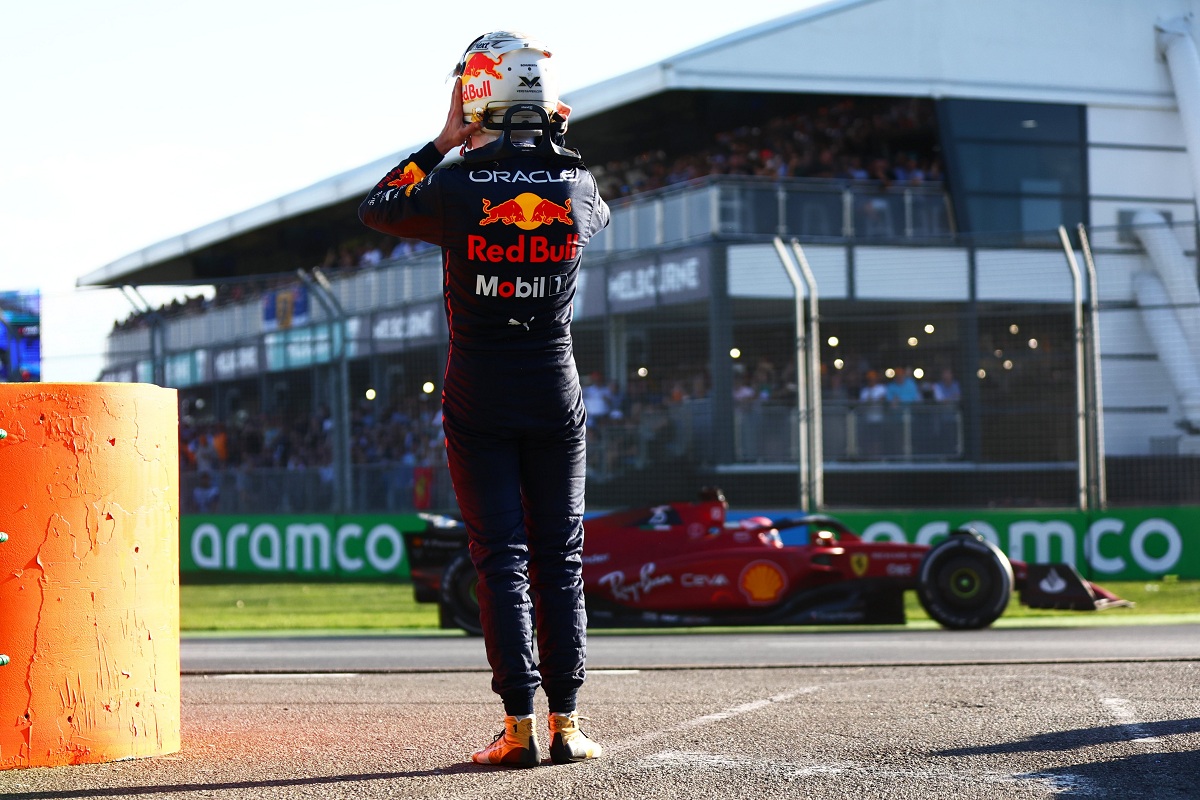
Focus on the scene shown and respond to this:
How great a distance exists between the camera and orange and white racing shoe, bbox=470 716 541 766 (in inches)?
147

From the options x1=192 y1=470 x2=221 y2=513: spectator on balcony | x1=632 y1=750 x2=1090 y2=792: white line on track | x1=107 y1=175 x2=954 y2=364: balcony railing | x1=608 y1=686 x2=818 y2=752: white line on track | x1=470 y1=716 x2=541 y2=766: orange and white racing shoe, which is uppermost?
x1=107 y1=175 x2=954 y2=364: balcony railing

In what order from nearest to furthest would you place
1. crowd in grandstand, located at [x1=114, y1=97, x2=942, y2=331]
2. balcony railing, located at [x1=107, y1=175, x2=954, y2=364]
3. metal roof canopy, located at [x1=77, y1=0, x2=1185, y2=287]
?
balcony railing, located at [x1=107, y1=175, x2=954, y2=364], crowd in grandstand, located at [x1=114, y1=97, x2=942, y2=331], metal roof canopy, located at [x1=77, y1=0, x2=1185, y2=287]

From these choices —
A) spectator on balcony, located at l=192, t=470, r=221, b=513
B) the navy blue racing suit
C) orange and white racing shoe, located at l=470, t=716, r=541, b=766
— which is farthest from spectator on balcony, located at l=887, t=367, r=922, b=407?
orange and white racing shoe, located at l=470, t=716, r=541, b=766

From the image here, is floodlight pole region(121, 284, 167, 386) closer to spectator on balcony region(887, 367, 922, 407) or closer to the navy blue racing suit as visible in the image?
spectator on balcony region(887, 367, 922, 407)

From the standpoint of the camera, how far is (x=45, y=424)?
155 inches

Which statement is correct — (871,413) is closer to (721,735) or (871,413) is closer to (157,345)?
(157,345)

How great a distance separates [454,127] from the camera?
399 centimetres

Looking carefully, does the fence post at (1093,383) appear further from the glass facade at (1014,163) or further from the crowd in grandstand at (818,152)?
the glass facade at (1014,163)

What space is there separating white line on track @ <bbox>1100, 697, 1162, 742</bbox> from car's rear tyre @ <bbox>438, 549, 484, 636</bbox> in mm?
6254

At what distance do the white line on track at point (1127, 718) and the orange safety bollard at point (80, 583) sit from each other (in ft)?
8.46

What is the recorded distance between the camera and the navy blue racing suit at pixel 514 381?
384 centimetres

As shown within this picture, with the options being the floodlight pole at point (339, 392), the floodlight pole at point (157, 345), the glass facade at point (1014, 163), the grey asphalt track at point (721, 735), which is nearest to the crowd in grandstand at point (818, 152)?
the glass facade at point (1014, 163)

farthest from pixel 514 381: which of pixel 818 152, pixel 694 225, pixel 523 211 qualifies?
pixel 818 152

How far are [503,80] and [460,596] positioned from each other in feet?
23.2
